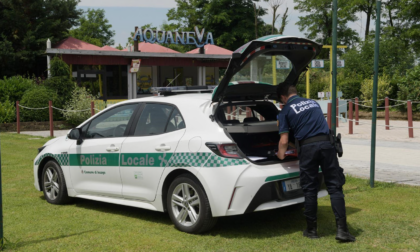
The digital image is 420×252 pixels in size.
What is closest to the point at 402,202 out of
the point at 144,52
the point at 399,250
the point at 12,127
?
the point at 399,250

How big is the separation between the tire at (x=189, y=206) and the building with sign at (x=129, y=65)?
25485 millimetres

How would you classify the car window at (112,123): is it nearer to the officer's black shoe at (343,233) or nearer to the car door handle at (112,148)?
the car door handle at (112,148)

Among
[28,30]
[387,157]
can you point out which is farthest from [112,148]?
[28,30]

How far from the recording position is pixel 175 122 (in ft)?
19.0

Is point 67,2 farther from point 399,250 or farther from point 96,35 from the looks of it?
point 399,250

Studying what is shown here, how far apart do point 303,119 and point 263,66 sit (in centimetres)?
127

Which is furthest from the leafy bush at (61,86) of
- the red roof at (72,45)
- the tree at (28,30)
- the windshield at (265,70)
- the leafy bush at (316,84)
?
the windshield at (265,70)

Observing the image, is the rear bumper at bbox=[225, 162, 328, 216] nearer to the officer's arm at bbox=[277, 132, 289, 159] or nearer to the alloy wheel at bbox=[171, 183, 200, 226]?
the officer's arm at bbox=[277, 132, 289, 159]

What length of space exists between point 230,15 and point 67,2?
25.5 m

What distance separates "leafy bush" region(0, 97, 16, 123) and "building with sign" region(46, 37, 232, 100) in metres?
8.40

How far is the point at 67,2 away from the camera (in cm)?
3922

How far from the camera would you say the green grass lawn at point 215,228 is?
16.5 ft

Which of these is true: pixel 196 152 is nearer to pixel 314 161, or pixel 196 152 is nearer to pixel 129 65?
pixel 314 161

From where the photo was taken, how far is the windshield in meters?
5.85
